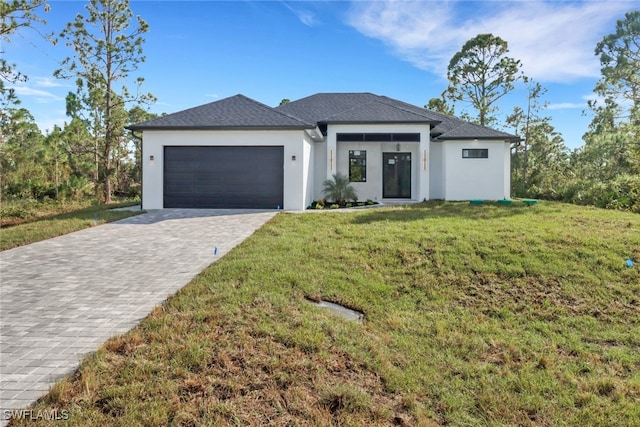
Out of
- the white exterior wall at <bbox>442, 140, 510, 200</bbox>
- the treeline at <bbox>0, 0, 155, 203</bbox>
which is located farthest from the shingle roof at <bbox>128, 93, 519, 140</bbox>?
the treeline at <bbox>0, 0, 155, 203</bbox>

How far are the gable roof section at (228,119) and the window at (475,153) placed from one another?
714cm

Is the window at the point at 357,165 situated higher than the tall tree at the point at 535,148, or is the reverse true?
the tall tree at the point at 535,148

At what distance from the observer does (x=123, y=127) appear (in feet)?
65.8

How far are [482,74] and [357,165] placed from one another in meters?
16.5

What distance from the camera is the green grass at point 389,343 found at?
3.14 meters

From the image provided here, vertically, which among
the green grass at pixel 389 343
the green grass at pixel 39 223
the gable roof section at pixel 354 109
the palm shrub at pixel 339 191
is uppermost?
the gable roof section at pixel 354 109

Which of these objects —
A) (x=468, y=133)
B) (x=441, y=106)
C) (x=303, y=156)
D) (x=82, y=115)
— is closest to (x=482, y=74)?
(x=441, y=106)

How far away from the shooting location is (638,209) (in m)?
13.5

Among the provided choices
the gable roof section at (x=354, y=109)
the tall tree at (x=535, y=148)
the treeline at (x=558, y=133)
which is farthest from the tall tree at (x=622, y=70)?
A: the gable roof section at (x=354, y=109)

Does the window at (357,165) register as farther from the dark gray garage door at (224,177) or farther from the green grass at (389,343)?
the green grass at (389,343)

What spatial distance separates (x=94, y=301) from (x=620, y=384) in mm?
6138

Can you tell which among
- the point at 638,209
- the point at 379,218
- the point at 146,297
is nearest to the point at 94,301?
the point at 146,297

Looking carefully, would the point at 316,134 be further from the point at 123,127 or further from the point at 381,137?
the point at 123,127

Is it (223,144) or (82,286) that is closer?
(82,286)
